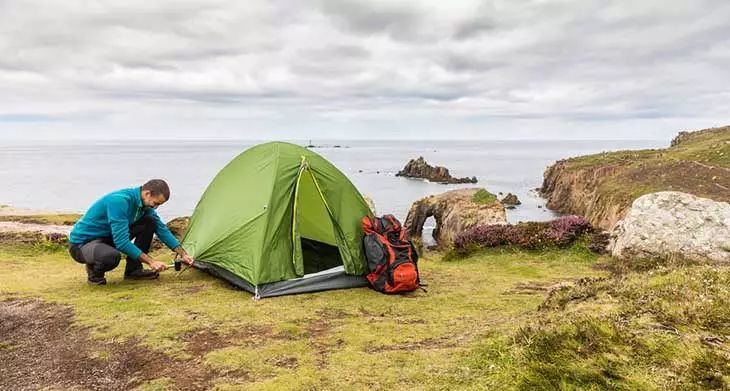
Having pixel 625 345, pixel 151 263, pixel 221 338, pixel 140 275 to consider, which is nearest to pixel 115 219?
pixel 151 263

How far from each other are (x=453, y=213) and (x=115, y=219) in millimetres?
16674

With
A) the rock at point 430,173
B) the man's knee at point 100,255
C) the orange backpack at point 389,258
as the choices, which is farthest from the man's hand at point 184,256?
the rock at point 430,173

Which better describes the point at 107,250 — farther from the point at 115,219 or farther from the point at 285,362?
the point at 285,362

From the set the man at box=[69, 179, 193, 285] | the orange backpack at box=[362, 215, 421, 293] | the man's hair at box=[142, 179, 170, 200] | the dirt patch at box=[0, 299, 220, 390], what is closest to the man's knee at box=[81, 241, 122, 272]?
the man at box=[69, 179, 193, 285]

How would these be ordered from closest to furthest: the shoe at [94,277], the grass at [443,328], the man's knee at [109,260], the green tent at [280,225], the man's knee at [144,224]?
the grass at [443,328] → the man's knee at [109,260] → the green tent at [280,225] → the shoe at [94,277] → the man's knee at [144,224]

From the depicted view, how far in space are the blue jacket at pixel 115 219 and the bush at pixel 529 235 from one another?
7628mm

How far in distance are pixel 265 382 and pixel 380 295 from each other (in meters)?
3.97

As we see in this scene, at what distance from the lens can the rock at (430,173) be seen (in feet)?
286

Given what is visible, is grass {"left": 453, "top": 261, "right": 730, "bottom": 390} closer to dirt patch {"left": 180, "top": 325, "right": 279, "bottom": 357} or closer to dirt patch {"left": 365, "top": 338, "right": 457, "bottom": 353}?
dirt patch {"left": 365, "top": 338, "right": 457, "bottom": 353}

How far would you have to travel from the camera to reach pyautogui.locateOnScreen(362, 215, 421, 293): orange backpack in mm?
8844

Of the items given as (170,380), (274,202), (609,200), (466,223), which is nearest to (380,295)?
(274,202)

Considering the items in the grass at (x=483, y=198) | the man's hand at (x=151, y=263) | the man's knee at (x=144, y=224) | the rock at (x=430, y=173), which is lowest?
the rock at (x=430, y=173)

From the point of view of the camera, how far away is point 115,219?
8664 millimetres

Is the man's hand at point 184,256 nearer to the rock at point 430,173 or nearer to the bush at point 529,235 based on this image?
the bush at point 529,235
